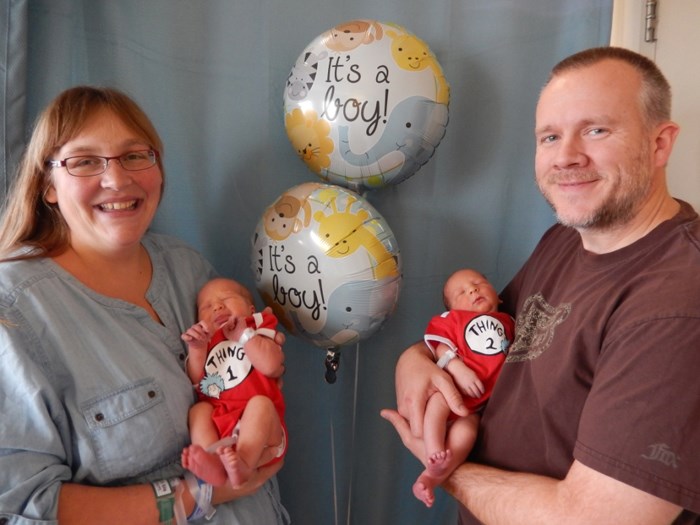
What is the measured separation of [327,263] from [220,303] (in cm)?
28

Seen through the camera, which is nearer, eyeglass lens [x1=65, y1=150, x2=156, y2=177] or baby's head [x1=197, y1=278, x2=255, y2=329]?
eyeglass lens [x1=65, y1=150, x2=156, y2=177]

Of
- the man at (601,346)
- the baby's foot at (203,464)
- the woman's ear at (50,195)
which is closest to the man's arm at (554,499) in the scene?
the man at (601,346)

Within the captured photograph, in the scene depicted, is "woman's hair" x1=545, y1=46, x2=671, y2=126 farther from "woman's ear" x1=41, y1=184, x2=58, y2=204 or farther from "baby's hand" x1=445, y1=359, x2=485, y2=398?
"woman's ear" x1=41, y1=184, x2=58, y2=204

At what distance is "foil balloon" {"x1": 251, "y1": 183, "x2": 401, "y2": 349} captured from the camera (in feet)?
4.73

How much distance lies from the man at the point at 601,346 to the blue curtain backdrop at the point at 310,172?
0.49 m

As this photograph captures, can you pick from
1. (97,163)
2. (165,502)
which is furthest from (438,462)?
(97,163)

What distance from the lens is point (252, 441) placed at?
4.17 ft

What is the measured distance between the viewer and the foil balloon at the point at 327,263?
1442 millimetres

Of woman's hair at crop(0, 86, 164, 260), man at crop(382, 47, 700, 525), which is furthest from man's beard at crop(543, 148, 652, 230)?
woman's hair at crop(0, 86, 164, 260)

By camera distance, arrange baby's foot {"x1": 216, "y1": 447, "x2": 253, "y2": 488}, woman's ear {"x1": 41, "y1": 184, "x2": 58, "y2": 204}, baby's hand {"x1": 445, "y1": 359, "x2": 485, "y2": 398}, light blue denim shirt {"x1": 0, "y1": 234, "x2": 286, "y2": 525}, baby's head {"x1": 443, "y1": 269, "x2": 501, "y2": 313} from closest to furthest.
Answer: light blue denim shirt {"x1": 0, "y1": 234, "x2": 286, "y2": 525} → baby's foot {"x1": 216, "y1": 447, "x2": 253, "y2": 488} → woman's ear {"x1": 41, "y1": 184, "x2": 58, "y2": 204} → baby's hand {"x1": 445, "y1": 359, "x2": 485, "y2": 398} → baby's head {"x1": 443, "y1": 269, "x2": 501, "y2": 313}

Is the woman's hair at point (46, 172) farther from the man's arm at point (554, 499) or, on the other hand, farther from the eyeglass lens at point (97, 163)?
the man's arm at point (554, 499)

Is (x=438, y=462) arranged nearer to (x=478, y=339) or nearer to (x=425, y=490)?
(x=425, y=490)

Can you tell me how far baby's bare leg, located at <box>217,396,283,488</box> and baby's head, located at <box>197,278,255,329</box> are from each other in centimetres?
22

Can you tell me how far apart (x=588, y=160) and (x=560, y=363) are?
0.40m
